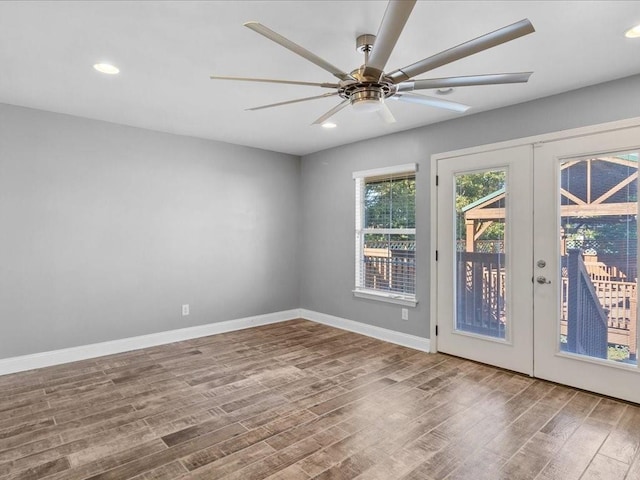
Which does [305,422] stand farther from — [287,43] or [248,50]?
[248,50]

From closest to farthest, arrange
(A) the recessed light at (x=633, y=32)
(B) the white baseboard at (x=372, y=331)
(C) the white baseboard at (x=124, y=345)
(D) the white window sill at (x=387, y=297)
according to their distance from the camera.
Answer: (A) the recessed light at (x=633, y=32), (C) the white baseboard at (x=124, y=345), (B) the white baseboard at (x=372, y=331), (D) the white window sill at (x=387, y=297)

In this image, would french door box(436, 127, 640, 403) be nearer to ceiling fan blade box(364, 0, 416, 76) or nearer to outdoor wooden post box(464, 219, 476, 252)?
outdoor wooden post box(464, 219, 476, 252)

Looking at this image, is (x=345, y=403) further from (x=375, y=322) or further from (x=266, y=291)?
(x=266, y=291)

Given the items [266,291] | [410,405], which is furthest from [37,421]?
[266,291]

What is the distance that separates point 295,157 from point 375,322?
285 cm

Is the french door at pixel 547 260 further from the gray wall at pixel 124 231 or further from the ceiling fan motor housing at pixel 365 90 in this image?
the gray wall at pixel 124 231

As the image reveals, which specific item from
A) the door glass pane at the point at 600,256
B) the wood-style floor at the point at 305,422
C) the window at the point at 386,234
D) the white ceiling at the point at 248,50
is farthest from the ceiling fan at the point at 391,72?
the wood-style floor at the point at 305,422

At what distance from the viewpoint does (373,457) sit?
7.13 feet

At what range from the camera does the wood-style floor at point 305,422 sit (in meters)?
2.08

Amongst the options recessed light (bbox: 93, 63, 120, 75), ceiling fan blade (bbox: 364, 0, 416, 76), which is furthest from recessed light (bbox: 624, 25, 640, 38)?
recessed light (bbox: 93, 63, 120, 75)

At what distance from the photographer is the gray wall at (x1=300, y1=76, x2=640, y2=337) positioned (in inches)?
120

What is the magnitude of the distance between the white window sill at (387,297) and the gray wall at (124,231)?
1.40 metres

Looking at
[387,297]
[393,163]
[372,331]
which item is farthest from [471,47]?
[372,331]

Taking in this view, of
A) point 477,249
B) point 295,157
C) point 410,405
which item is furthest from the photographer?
point 295,157
